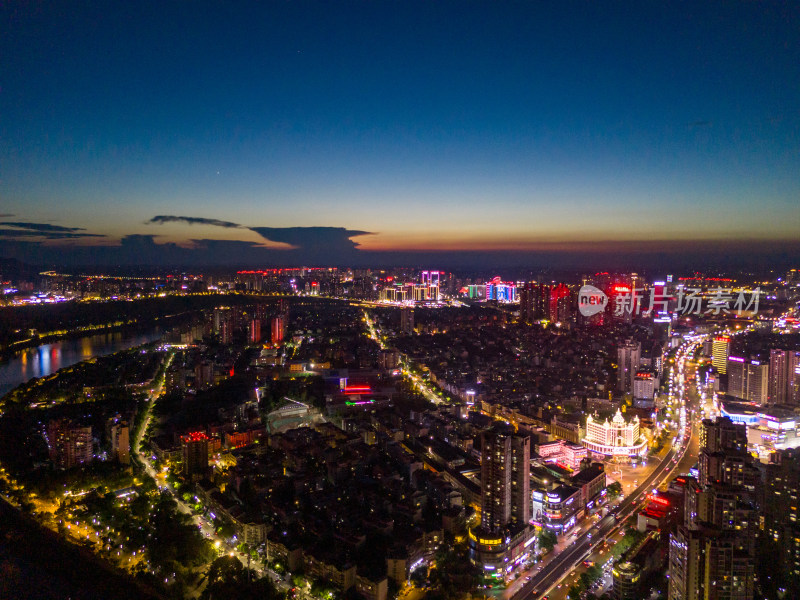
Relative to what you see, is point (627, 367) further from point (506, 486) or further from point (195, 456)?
point (195, 456)

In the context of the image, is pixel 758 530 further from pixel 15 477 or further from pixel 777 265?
pixel 777 265

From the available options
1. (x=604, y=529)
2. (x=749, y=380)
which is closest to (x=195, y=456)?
(x=604, y=529)

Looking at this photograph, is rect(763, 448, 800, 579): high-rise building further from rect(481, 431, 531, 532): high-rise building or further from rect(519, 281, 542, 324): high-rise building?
rect(519, 281, 542, 324): high-rise building

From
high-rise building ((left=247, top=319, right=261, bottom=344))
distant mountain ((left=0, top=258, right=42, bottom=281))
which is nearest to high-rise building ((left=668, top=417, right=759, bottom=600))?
high-rise building ((left=247, top=319, right=261, bottom=344))

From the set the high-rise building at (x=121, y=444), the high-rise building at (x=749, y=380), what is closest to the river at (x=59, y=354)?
the high-rise building at (x=121, y=444)

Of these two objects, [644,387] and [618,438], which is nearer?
[618,438]

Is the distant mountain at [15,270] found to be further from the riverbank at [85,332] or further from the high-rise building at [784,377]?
the high-rise building at [784,377]
